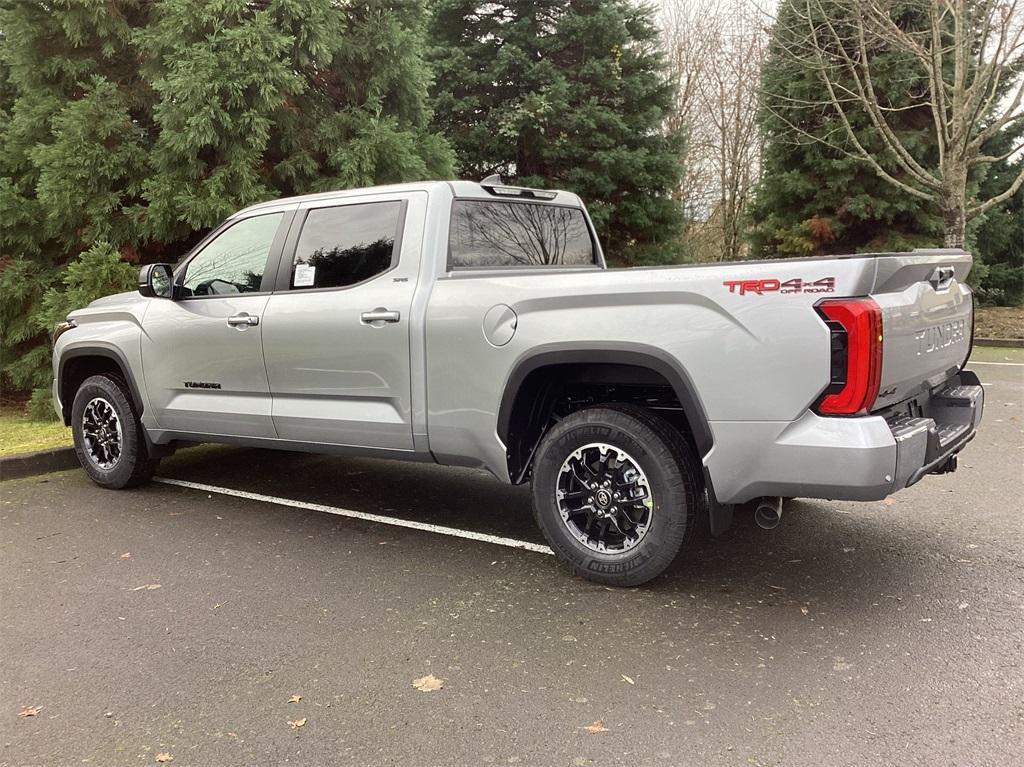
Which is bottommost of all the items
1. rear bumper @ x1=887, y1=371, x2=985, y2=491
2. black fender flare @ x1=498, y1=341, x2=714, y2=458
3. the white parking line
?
the white parking line

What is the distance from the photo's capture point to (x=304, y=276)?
16.4 ft

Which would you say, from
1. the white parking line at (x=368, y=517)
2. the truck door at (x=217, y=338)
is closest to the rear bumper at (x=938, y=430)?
the white parking line at (x=368, y=517)

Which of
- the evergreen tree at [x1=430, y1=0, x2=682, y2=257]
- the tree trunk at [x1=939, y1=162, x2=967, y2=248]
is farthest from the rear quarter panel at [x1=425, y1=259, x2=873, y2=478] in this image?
the tree trunk at [x1=939, y1=162, x2=967, y2=248]

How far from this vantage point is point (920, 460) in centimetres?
352

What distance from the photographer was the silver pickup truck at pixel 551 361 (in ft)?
11.1

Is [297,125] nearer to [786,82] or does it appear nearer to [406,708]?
[406,708]

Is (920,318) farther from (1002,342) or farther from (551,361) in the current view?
(1002,342)

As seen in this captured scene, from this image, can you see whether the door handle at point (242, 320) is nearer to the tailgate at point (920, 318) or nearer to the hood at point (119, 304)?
the hood at point (119, 304)

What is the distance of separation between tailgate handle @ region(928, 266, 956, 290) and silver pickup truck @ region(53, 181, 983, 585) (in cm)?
2

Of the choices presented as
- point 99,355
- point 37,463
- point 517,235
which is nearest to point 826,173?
point 517,235

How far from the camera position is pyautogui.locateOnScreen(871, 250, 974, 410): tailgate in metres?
3.38

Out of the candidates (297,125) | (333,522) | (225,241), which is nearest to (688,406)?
(333,522)

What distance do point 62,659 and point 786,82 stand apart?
56.0ft

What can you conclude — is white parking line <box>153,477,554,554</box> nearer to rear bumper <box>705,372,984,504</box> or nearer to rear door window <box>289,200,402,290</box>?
rear bumper <box>705,372,984,504</box>
